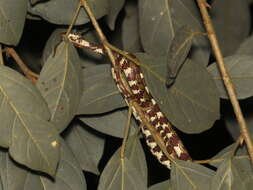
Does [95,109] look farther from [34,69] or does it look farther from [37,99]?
[34,69]

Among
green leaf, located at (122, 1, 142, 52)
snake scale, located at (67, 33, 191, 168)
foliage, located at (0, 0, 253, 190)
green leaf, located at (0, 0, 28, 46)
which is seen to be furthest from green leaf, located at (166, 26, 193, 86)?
green leaf, located at (122, 1, 142, 52)

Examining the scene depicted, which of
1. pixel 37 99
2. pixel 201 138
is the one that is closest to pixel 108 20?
pixel 37 99

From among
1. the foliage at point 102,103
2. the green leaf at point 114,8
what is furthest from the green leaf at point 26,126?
the green leaf at point 114,8

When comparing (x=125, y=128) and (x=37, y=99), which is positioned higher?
(x=37, y=99)

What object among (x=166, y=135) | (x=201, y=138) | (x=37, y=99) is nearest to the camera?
(x=37, y=99)

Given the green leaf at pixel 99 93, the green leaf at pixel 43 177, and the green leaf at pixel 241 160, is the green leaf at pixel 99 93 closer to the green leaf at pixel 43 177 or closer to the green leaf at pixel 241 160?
the green leaf at pixel 43 177

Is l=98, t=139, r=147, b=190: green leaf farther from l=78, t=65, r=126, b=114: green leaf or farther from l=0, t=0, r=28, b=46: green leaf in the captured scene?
l=0, t=0, r=28, b=46: green leaf

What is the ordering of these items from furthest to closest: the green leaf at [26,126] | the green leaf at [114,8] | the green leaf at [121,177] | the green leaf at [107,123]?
1. the green leaf at [114,8]
2. the green leaf at [107,123]
3. the green leaf at [121,177]
4. the green leaf at [26,126]
